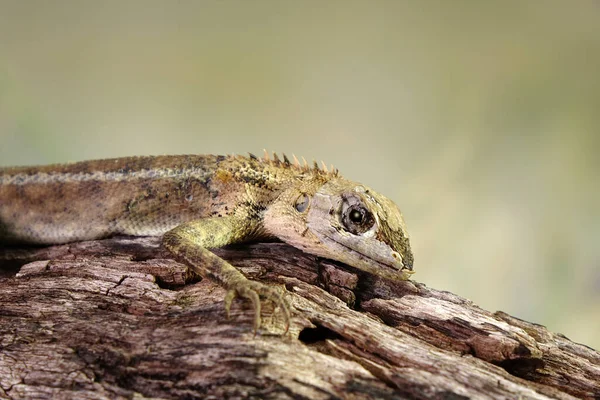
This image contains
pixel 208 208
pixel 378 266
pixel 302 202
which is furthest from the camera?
pixel 208 208

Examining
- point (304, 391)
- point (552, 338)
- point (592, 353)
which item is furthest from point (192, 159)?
point (592, 353)

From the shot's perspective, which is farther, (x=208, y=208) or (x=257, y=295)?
(x=208, y=208)

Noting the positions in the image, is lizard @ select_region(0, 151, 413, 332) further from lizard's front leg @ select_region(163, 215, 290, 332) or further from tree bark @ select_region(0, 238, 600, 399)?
tree bark @ select_region(0, 238, 600, 399)

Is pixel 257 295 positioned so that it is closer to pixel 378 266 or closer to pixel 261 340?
pixel 261 340

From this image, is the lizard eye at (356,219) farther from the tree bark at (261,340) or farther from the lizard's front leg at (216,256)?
the lizard's front leg at (216,256)

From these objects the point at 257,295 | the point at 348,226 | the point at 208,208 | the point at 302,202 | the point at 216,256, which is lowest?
the point at 257,295

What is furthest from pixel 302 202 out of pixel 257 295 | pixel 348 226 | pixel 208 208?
pixel 257 295

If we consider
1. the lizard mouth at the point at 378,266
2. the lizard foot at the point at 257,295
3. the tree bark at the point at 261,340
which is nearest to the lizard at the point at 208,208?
the lizard mouth at the point at 378,266
